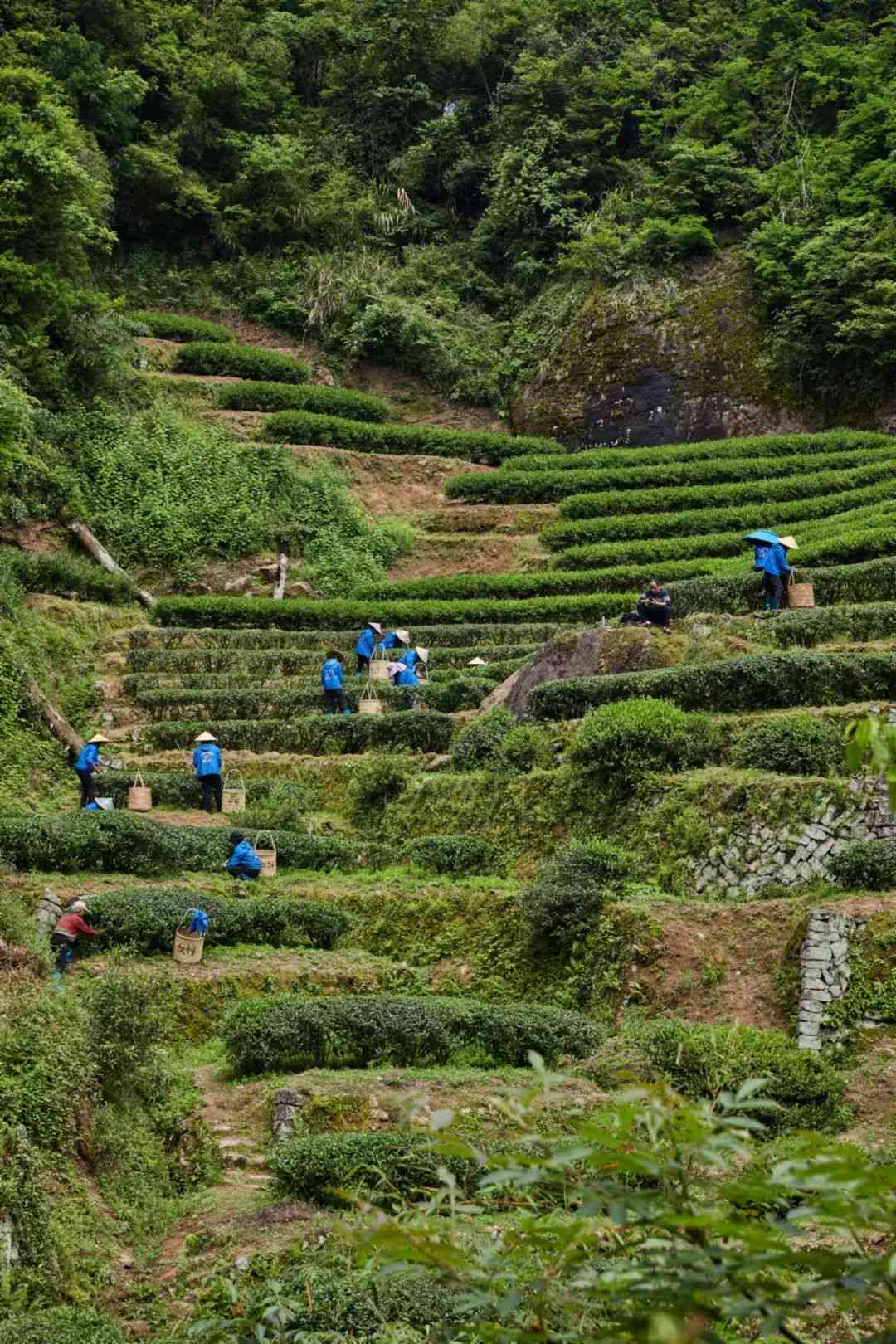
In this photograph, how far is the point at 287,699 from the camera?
80.6 feet

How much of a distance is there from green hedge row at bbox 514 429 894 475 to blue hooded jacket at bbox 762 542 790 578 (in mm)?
14111

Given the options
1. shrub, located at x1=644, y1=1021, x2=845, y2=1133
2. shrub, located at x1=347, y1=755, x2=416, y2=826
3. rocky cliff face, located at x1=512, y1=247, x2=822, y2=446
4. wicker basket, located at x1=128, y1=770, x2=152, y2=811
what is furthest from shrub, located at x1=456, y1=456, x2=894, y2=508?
shrub, located at x1=644, y1=1021, x2=845, y2=1133

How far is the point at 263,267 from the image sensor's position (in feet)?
156

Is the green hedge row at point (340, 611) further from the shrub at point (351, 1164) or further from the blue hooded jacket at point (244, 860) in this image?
the shrub at point (351, 1164)

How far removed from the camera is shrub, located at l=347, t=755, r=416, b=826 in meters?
20.6

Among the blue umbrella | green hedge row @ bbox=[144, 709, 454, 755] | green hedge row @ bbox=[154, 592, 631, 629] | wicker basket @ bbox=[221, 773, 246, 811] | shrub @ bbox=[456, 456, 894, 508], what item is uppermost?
shrub @ bbox=[456, 456, 894, 508]

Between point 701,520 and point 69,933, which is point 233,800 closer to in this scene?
point 69,933

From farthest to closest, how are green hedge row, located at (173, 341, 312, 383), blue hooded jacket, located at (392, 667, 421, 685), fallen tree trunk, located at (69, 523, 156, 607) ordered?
green hedge row, located at (173, 341, 312, 383) < fallen tree trunk, located at (69, 523, 156, 607) < blue hooded jacket, located at (392, 667, 421, 685)

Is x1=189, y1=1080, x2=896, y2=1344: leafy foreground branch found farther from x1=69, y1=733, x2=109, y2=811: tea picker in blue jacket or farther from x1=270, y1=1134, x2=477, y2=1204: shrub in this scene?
x1=69, y1=733, x2=109, y2=811: tea picker in blue jacket

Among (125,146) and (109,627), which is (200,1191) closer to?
(109,627)

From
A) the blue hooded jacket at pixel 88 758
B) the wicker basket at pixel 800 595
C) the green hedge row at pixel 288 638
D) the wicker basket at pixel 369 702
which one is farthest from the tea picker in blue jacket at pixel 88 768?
the wicker basket at pixel 800 595

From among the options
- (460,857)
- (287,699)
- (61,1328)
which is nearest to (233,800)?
(460,857)

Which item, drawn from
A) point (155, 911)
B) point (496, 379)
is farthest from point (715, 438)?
point (155, 911)

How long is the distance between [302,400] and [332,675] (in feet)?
58.0
